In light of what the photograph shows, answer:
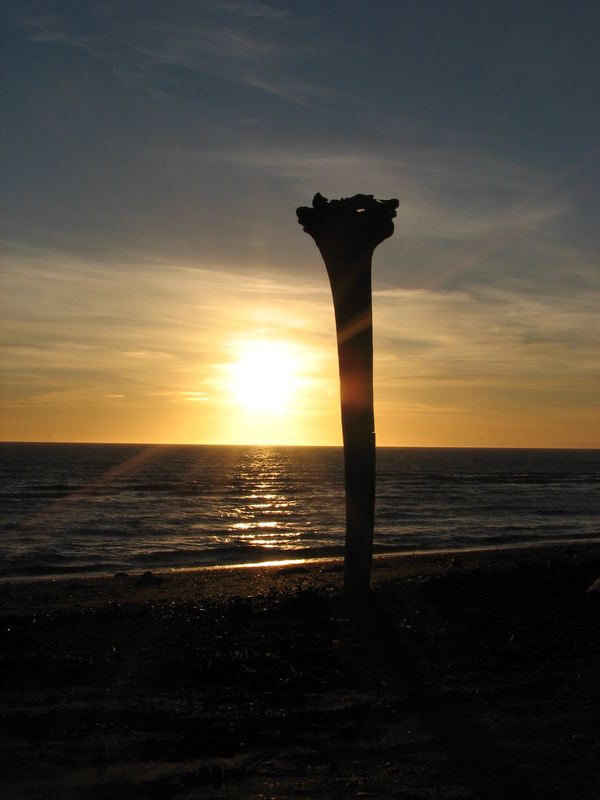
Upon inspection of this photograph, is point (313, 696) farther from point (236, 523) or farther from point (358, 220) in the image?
point (236, 523)

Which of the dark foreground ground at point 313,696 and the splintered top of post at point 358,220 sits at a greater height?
the splintered top of post at point 358,220

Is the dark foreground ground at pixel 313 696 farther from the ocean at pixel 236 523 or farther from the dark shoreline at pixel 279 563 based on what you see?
the ocean at pixel 236 523

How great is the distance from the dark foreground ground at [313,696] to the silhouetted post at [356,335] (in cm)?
92

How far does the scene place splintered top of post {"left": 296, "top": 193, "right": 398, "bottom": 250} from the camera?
Result: 11102 mm

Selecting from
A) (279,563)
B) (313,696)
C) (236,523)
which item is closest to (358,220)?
(313,696)

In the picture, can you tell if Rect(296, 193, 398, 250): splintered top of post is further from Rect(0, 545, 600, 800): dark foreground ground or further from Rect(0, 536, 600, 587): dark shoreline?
Rect(0, 536, 600, 587): dark shoreline

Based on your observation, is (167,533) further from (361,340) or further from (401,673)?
(401,673)

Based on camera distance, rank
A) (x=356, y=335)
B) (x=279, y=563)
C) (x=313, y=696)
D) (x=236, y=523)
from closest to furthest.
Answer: (x=313, y=696)
(x=356, y=335)
(x=279, y=563)
(x=236, y=523)

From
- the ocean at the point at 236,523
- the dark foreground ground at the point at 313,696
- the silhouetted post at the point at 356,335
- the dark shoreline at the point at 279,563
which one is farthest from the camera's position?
the ocean at the point at 236,523

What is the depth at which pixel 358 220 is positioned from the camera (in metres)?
11.1

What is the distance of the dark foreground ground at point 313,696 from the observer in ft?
17.5

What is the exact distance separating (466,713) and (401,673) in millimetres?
1303

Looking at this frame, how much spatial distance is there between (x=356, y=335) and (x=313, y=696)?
17.4 ft

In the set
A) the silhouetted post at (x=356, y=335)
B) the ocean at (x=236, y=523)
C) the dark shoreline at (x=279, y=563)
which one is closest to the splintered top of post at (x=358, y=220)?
the silhouetted post at (x=356, y=335)
